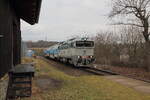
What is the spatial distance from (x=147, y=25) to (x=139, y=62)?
3.70m

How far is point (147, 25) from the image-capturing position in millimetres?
14719

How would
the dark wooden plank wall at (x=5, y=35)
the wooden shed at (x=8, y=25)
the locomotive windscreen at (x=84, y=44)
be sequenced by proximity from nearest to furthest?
the dark wooden plank wall at (x=5, y=35), the wooden shed at (x=8, y=25), the locomotive windscreen at (x=84, y=44)

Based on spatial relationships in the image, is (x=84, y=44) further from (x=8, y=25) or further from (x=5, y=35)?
(x=5, y=35)

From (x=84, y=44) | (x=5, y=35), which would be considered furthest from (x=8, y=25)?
(x=84, y=44)

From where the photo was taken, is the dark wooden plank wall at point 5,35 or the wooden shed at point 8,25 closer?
the dark wooden plank wall at point 5,35

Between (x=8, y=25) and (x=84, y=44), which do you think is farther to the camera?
(x=84, y=44)

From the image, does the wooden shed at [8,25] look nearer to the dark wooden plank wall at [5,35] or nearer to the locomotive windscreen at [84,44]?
the dark wooden plank wall at [5,35]

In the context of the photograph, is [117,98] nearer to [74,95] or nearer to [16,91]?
[74,95]

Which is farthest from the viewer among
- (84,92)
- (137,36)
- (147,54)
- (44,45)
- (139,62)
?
(44,45)

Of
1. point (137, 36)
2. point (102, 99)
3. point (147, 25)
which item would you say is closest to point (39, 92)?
point (102, 99)

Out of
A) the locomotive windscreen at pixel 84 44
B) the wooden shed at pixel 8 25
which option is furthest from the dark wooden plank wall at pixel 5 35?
the locomotive windscreen at pixel 84 44

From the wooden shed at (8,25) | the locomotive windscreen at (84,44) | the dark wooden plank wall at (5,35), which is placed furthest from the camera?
the locomotive windscreen at (84,44)

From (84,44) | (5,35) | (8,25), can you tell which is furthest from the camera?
(84,44)

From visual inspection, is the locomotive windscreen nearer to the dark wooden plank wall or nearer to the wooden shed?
the wooden shed
